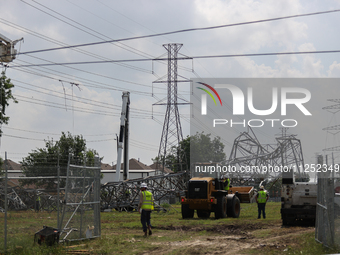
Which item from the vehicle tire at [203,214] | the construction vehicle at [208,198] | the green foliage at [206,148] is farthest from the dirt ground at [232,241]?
the green foliage at [206,148]

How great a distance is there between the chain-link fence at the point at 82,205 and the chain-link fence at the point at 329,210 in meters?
6.59

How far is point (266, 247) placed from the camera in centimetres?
1120

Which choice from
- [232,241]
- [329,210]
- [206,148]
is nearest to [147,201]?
[232,241]

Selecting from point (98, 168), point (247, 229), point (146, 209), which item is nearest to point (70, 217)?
point (98, 168)

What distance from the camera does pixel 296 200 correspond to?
16.9m

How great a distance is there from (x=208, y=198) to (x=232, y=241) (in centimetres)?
740

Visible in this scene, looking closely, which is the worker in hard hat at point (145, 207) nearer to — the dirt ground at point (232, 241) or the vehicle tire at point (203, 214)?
the dirt ground at point (232, 241)

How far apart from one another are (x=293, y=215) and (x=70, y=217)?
8.88 metres

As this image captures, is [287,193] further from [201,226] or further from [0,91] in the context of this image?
[0,91]

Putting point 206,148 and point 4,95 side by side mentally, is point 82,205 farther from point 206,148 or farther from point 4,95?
point 206,148

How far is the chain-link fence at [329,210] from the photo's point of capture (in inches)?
399

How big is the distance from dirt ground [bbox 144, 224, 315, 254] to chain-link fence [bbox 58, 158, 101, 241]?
2115 mm

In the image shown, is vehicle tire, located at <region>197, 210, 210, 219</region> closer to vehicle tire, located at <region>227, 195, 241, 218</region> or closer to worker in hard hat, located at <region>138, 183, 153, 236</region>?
vehicle tire, located at <region>227, 195, 241, 218</region>

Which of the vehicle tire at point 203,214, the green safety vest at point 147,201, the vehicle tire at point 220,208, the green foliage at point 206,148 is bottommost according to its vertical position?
the vehicle tire at point 203,214
